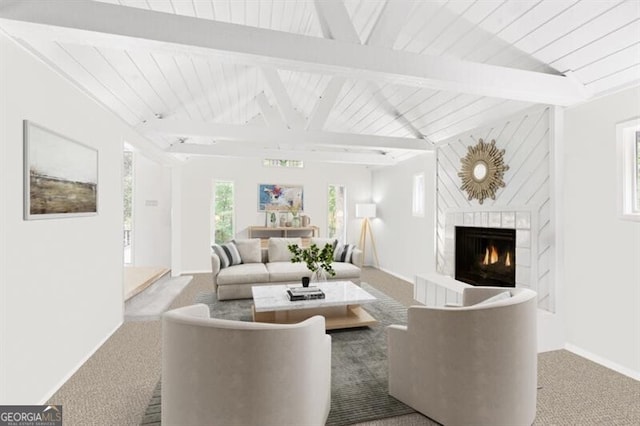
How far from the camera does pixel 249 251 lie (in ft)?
18.1

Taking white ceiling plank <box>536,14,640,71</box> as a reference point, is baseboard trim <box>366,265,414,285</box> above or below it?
below

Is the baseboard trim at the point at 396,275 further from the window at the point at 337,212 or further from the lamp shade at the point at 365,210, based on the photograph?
the lamp shade at the point at 365,210

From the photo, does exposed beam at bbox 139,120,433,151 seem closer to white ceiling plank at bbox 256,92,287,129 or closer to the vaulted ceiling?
the vaulted ceiling

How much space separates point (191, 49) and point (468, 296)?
269 centimetres

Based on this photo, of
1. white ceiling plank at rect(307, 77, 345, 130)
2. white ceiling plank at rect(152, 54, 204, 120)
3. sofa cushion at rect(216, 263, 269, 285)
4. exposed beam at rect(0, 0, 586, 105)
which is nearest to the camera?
exposed beam at rect(0, 0, 586, 105)

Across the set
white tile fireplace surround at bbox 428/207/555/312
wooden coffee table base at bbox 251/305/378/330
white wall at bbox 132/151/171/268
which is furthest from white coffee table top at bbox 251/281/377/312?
white wall at bbox 132/151/171/268

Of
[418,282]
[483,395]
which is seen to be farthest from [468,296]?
[418,282]

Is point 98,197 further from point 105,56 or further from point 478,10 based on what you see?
point 478,10

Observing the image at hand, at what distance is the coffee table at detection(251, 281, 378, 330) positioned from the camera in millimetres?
3295

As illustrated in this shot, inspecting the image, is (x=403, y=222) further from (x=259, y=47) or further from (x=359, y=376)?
(x=259, y=47)

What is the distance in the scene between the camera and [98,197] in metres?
3.15

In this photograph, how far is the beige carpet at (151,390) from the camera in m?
2.05

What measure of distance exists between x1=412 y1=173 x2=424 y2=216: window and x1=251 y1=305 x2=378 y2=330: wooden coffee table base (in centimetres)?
286

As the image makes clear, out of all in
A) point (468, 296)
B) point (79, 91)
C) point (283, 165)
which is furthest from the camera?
point (283, 165)
